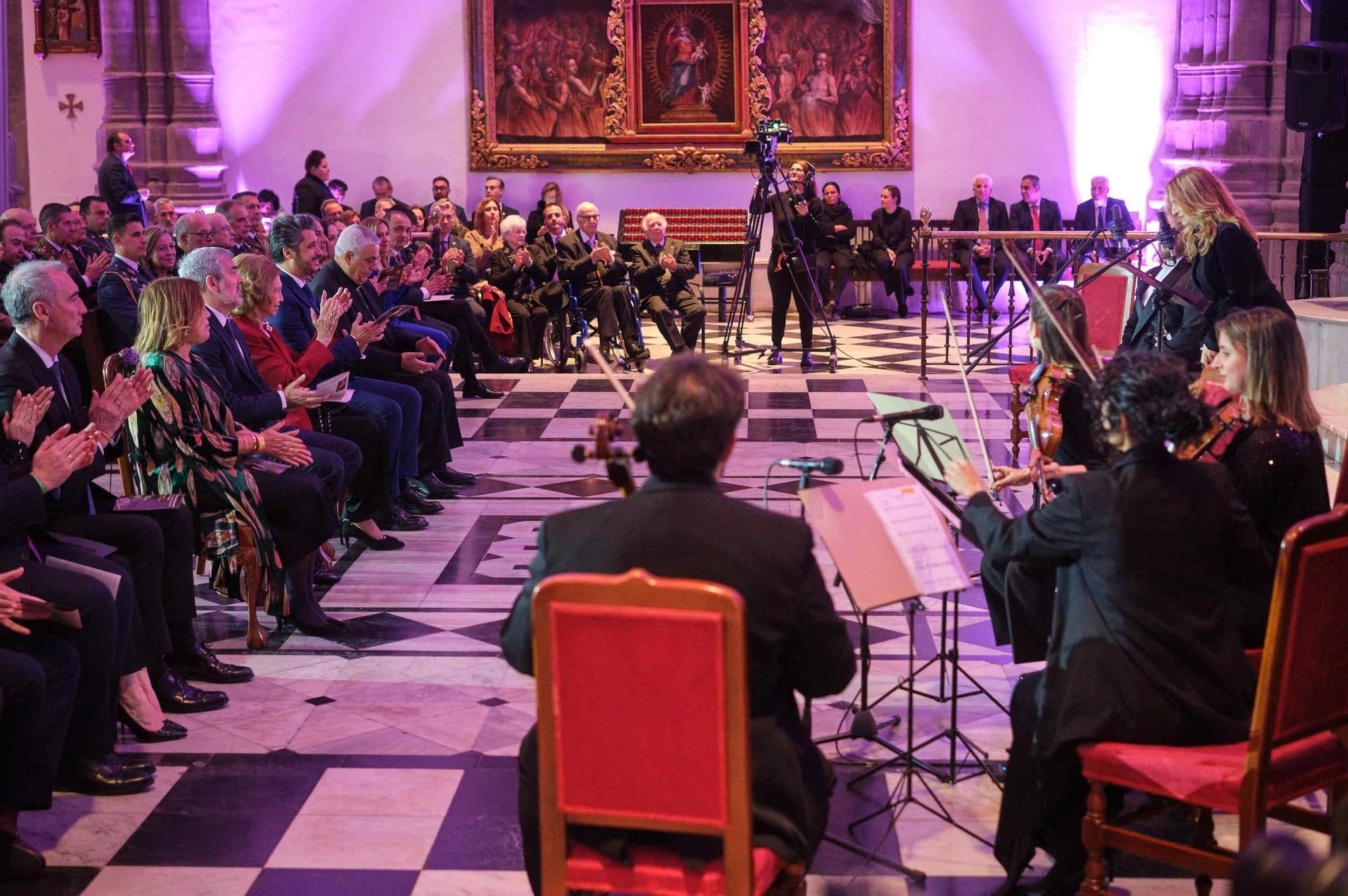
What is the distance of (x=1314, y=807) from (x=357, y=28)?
41.7 feet

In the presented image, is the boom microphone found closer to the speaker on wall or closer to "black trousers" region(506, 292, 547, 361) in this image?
the speaker on wall

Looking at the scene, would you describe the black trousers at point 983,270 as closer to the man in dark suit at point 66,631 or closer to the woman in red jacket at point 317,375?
the woman in red jacket at point 317,375

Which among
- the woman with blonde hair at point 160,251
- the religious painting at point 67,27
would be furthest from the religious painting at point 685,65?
the woman with blonde hair at point 160,251

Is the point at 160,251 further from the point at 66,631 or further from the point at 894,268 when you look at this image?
the point at 894,268

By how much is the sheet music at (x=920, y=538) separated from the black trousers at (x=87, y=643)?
183cm

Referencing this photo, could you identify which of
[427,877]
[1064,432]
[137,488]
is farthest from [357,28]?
[427,877]

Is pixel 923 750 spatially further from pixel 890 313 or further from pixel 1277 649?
pixel 890 313

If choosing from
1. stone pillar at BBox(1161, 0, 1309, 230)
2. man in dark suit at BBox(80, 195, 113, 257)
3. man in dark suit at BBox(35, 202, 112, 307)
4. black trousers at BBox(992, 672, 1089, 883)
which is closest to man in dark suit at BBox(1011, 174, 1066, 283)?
stone pillar at BBox(1161, 0, 1309, 230)

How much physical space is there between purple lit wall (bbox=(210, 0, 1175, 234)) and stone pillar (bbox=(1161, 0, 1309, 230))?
733mm

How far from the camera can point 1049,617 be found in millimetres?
3605

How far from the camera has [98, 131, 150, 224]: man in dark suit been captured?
12188mm

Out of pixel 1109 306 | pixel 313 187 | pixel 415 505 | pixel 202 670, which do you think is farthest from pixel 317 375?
pixel 313 187

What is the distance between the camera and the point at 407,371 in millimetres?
6699

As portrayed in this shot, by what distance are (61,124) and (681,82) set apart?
229 inches
